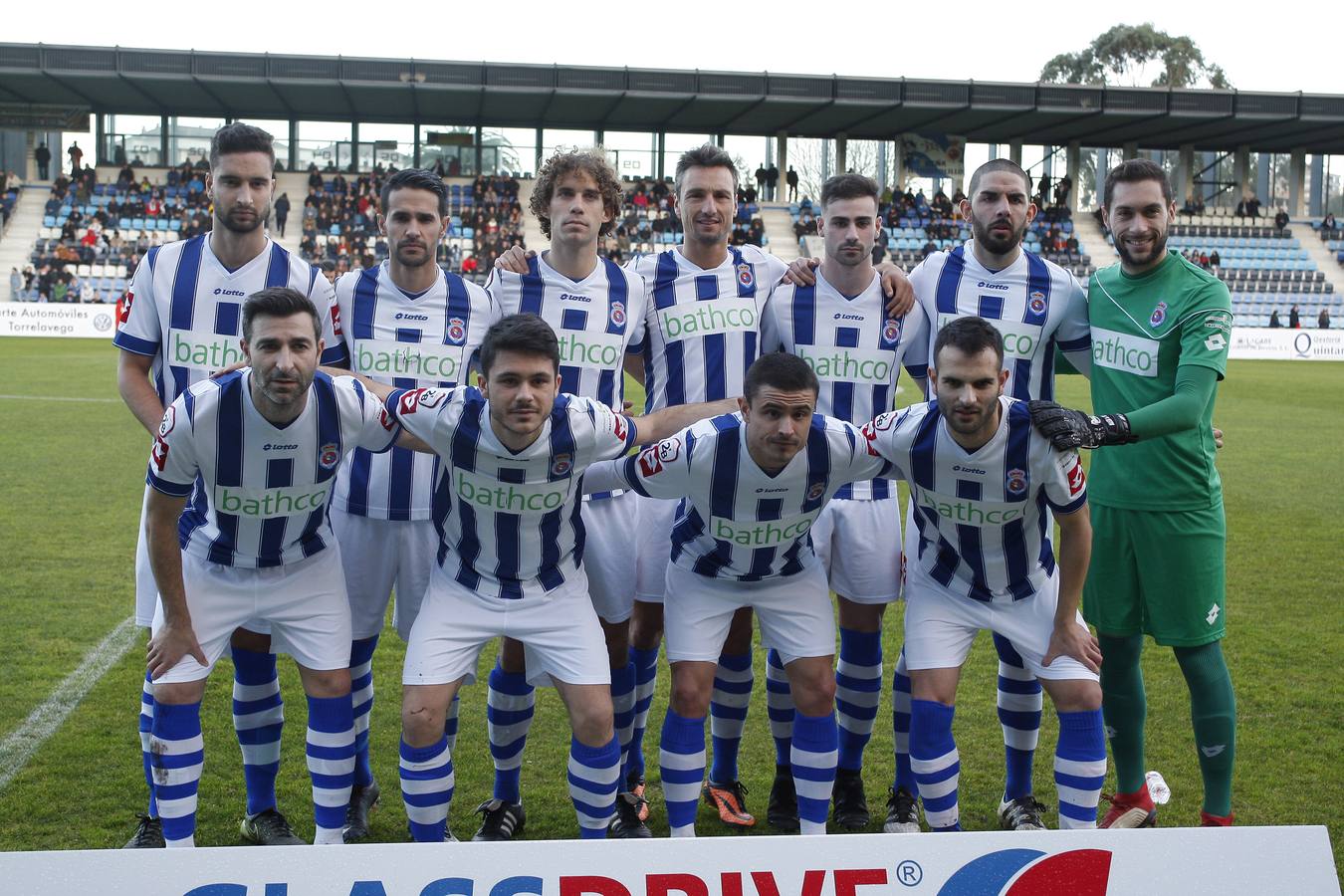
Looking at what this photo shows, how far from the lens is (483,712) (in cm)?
489

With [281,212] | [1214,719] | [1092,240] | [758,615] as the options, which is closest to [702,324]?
[758,615]

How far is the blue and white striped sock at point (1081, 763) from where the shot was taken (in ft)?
11.0

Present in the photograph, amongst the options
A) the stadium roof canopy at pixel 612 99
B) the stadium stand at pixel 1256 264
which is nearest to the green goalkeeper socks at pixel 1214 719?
the stadium stand at pixel 1256 264

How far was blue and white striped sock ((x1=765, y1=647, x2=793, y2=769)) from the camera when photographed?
4.04m

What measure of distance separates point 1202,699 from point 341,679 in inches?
102

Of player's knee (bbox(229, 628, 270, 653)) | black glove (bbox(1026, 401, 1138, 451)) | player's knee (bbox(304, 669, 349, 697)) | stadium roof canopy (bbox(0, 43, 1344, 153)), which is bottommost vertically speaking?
player's knee (bbox(304, 669, 349, 697))

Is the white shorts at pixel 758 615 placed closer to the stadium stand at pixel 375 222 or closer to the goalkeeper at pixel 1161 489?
the goalkeeper at pixel 1161 489

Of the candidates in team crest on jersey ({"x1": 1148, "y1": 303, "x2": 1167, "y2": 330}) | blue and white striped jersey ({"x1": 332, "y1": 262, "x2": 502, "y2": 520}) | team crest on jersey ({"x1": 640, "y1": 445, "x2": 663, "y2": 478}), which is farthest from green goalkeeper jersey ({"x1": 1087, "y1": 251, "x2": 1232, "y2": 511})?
blue and white striped jersey ({"x1": 332, "y1": 262, "x2": 502, "y2": 520})

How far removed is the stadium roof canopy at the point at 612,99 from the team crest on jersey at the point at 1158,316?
30563 millimetres

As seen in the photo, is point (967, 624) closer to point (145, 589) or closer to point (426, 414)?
point (426, 414)

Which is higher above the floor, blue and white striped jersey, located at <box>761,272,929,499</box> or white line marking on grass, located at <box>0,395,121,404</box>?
blue and white striped jersey, located at <box>761,272,929,499</box>

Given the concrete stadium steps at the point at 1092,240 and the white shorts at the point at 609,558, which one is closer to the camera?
the white shorts at the point at 609,558

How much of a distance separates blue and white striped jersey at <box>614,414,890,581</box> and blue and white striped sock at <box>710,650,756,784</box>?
17.3 inches

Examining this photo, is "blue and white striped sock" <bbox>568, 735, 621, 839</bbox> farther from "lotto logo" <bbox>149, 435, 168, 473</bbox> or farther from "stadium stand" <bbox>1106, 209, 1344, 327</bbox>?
"stadium stand" <bbox>1106, 209, 1344, 327</bbox>
